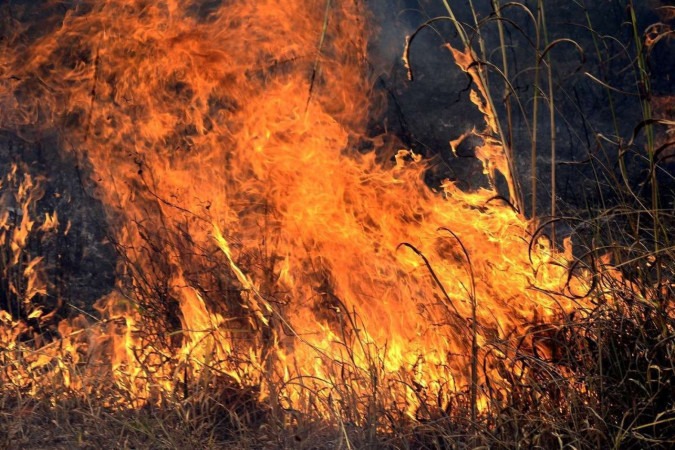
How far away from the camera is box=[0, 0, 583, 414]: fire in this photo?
11.1ft

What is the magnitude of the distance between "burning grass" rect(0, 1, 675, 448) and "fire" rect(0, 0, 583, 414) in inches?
0.4

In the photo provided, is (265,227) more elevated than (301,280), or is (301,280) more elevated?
(265,227)

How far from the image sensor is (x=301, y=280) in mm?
3887

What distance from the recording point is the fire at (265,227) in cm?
338

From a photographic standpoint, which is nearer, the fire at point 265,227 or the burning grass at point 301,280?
the burning grass at point 301,280

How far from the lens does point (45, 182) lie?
255 inches

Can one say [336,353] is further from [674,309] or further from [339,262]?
[674,309]

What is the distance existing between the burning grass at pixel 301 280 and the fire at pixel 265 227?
0.01m

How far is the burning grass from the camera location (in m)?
2.88

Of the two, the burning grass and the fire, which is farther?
the fire

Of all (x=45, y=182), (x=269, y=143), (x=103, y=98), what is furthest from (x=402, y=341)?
(x=45, y=182)

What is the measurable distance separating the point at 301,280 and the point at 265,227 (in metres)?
0.29

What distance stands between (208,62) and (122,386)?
4.98 feet

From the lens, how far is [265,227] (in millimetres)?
3918
